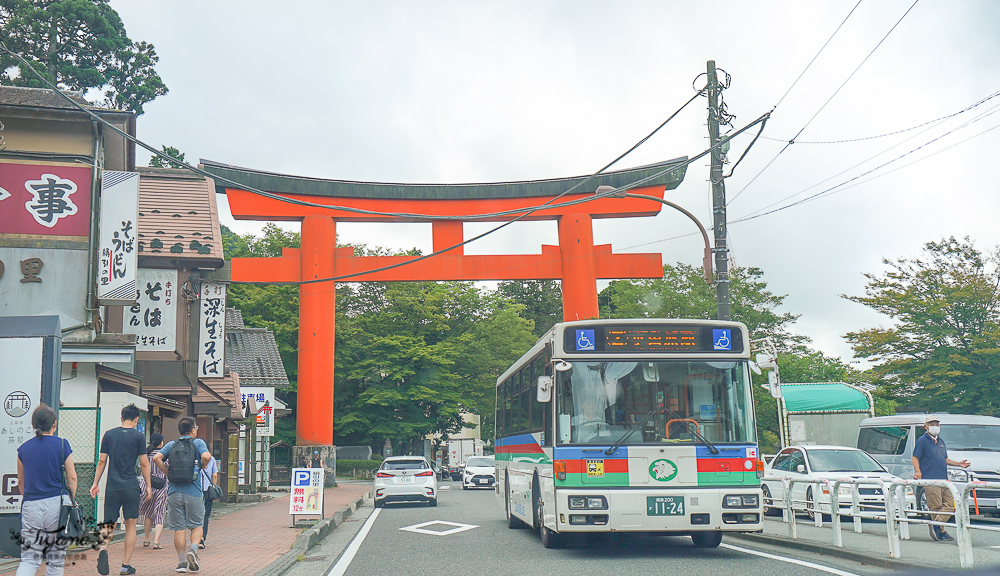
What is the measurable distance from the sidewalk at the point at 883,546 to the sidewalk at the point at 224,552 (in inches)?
272

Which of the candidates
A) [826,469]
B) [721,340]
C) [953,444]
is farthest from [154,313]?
[953,444]

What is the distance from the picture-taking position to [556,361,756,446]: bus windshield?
10281 mm

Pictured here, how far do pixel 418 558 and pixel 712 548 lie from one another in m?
4.02

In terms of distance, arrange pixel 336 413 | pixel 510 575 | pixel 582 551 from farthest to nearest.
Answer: pixel 336 413 < pixel 582 551 < pixel 510 575

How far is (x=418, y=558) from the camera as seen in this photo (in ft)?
35.2

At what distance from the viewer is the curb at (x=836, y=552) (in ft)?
28.7

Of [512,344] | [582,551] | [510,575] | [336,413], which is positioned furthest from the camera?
[512,344]

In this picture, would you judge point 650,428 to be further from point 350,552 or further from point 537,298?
point 537,298

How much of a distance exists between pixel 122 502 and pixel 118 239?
6467 millimetres

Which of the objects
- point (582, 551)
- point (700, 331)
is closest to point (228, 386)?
point (582, 551)

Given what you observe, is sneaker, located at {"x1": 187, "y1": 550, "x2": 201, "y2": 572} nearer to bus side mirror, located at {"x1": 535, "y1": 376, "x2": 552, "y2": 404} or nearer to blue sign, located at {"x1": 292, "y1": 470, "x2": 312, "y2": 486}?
bus side mirror, located at {"x1": 535, "y1": 376, "x2": 552, "y2": 404}

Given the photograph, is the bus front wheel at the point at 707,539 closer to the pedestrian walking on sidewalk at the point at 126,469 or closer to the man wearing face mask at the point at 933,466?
the man wearing face mask at the point at 933,466

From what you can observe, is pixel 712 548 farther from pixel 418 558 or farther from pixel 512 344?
pixel 512 344

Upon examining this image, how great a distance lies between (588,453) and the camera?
10.2 m
